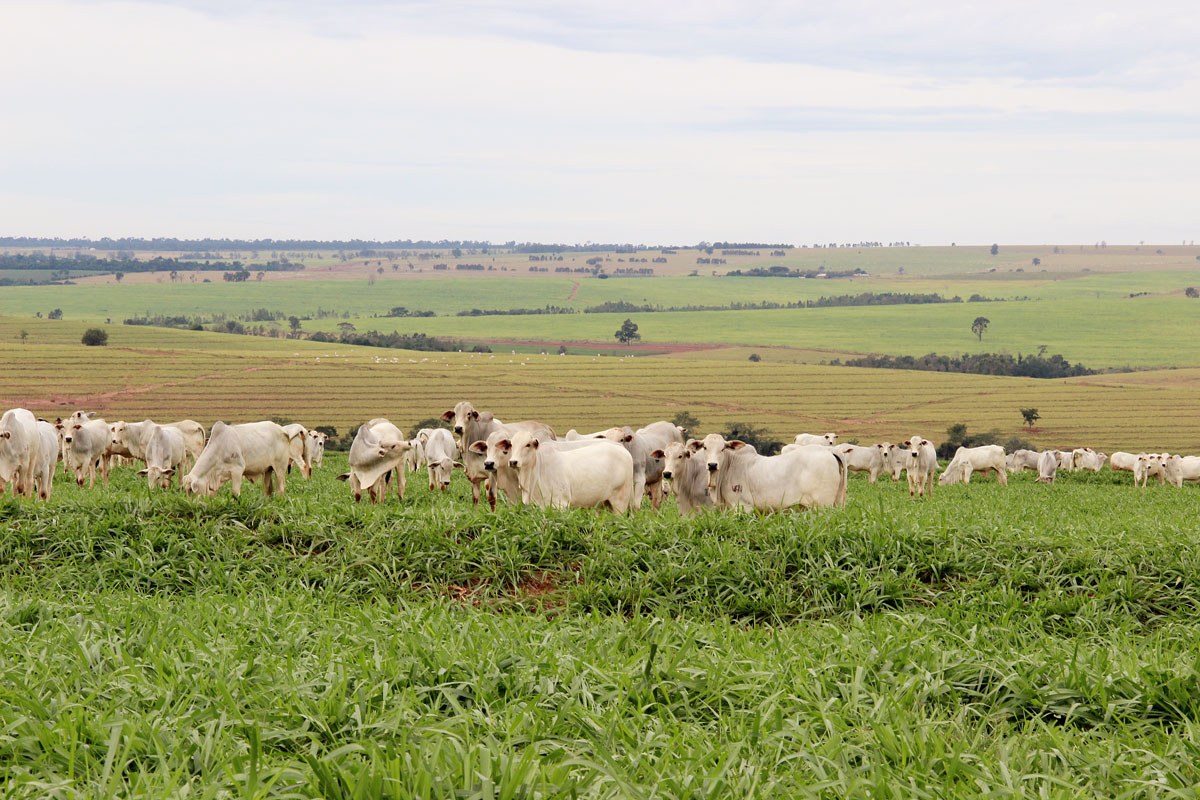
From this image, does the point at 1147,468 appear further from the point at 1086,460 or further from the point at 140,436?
the point at 140,436

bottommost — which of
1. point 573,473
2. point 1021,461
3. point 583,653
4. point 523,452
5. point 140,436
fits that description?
point 1021,461

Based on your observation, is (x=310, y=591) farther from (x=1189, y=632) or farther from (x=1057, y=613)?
(x=1189, y=632)

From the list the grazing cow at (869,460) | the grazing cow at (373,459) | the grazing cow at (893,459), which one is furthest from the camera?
the grazing cow at (869,460)

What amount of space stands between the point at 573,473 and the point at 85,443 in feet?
55.0

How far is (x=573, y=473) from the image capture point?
15438mm

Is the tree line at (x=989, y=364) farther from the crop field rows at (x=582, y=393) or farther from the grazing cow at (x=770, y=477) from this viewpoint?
the grazing cow at (x=770, y=477)

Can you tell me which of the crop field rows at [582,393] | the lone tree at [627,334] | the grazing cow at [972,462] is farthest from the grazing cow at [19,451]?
the lone tree at [627,334]

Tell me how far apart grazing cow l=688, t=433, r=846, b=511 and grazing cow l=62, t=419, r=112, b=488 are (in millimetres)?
17056

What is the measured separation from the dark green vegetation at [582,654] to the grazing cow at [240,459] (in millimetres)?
6559

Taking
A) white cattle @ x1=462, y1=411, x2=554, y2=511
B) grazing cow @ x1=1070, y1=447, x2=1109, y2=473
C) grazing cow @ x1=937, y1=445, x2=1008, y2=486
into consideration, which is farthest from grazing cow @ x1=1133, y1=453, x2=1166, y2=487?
white cattle @ x1=462, y1=411, x2=554, y2=511

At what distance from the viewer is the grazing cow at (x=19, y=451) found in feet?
66.7

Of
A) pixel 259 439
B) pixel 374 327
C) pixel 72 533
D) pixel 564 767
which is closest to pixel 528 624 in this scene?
pixel 564 767

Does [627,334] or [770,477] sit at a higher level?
[770,477]

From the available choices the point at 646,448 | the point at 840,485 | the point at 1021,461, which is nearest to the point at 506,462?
the point at 646,448
